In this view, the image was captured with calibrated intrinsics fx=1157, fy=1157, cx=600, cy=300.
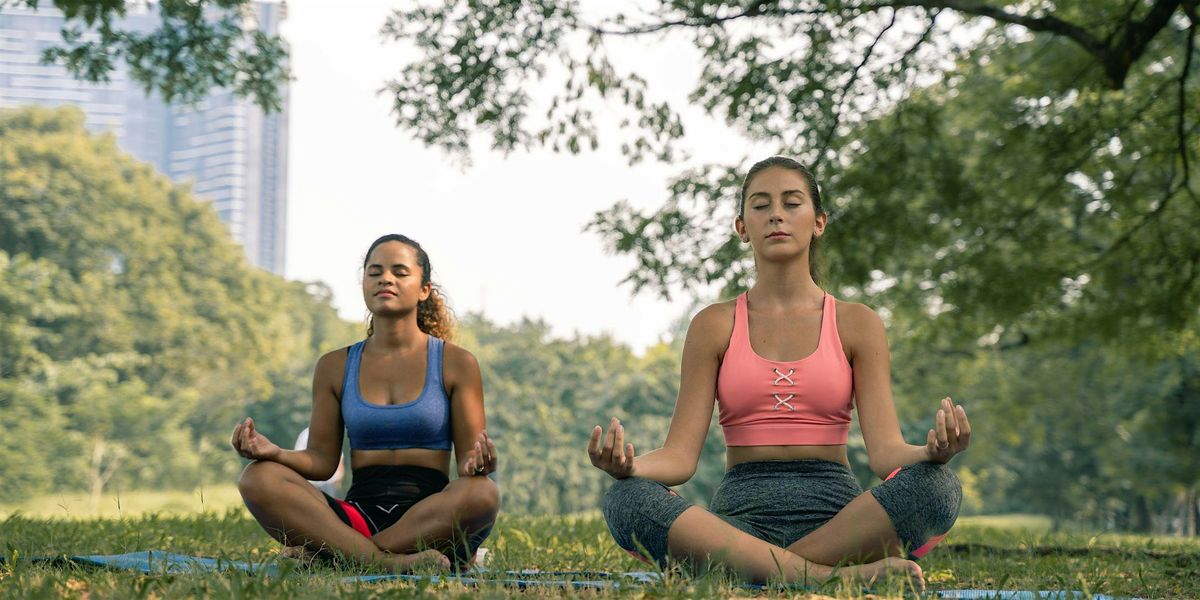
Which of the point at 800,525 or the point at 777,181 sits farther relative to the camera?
the point at 777,181

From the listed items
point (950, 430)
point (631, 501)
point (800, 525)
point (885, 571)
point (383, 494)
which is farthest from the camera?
point (383, 494)

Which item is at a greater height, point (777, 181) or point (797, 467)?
point (777, 181)

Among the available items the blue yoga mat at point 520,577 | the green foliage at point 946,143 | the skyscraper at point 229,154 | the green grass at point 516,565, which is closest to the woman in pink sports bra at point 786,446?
the blue yoga mat at point 520,577

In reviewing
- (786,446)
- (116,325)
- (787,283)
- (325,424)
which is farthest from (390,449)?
(116,325)

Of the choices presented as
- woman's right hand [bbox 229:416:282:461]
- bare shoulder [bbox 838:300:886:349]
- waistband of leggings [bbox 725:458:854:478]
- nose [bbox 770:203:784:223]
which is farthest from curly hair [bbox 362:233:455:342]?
bare shoulder [bbox 838:300:886:349]

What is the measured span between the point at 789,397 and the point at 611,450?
0.85 metres

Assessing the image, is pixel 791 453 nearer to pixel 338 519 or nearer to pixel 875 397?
pixel 875 397

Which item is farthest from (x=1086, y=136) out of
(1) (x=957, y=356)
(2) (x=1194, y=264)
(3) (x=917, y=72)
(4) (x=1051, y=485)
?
(4) (x=1051, y=485)

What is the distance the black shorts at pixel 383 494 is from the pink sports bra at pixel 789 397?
1342 millimetres

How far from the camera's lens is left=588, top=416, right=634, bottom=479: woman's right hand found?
3.80 meters

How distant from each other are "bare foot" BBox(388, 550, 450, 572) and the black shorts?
1.59ft

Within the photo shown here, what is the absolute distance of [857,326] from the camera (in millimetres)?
4492

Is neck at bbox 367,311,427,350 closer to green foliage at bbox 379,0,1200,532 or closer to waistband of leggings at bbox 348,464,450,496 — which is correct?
waistband of leggings at bbox 348,464,450,496

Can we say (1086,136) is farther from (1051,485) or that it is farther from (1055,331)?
(1051,485)
